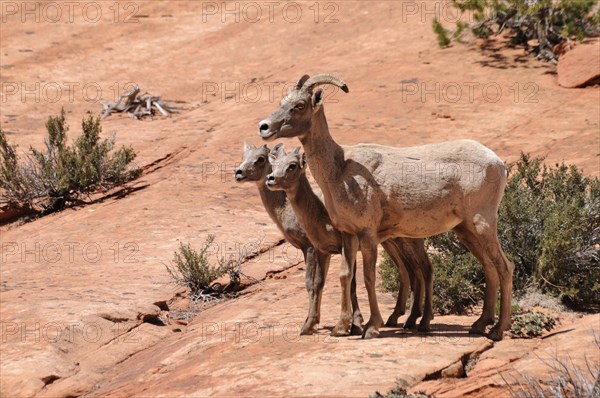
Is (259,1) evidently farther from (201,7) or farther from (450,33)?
(450,33)

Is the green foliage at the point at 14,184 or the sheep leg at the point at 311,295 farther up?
the sheep leg at the point at 311,295

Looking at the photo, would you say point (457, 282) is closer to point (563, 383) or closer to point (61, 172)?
point (563, 383)

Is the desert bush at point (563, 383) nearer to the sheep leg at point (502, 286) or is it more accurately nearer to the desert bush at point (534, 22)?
the sheep leg at point (502, 286)

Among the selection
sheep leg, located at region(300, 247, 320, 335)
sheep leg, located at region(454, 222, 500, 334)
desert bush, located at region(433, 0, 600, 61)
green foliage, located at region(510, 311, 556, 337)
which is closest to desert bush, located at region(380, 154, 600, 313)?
green foliage, located at region(510, 311, 556, 337)


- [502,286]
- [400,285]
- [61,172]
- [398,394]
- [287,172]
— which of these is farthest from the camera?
[61,172]

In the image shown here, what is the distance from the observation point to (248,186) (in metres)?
18.0

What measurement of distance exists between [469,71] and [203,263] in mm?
11829

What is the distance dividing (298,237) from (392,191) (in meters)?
1.34

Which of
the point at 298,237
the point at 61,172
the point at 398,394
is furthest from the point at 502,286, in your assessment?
the point at 61,172

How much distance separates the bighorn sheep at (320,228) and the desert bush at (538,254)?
1603 mm

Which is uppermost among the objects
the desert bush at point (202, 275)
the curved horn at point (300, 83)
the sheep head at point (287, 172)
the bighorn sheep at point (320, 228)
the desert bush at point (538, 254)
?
the curved horn at point (300, 83)

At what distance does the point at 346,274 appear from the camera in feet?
31.3

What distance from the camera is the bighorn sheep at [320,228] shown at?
9.87m

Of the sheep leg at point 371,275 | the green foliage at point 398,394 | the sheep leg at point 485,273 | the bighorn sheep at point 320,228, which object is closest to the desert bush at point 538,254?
the bighorn sheep at point 320,228
